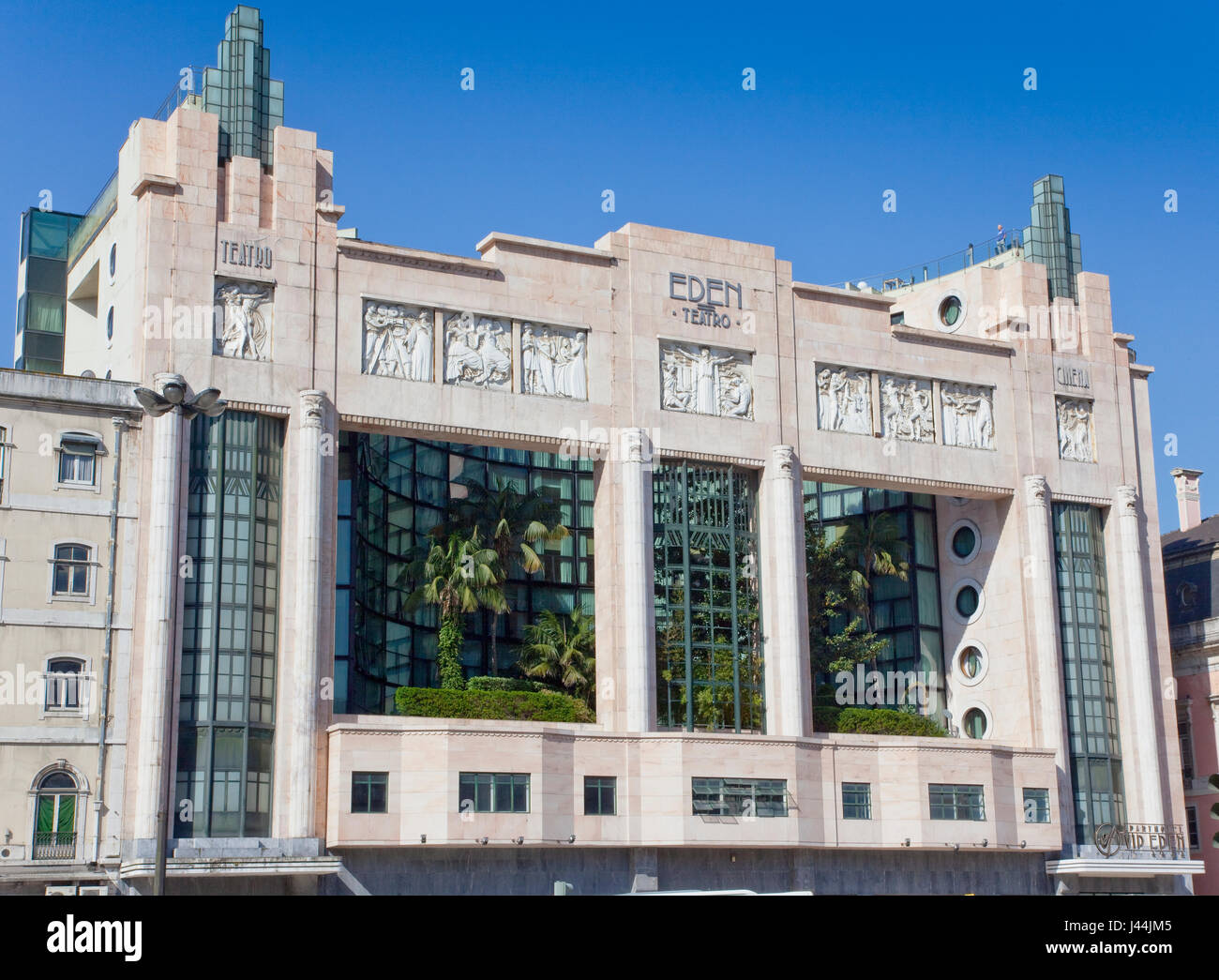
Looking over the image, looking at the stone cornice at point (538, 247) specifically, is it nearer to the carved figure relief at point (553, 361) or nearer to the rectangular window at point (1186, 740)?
the carved figure relief at point (553, 361)

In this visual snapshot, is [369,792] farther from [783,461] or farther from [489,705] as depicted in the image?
[783,461]

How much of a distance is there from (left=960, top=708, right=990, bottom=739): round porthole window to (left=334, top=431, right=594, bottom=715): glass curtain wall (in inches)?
680

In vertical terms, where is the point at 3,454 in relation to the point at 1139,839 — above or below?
above

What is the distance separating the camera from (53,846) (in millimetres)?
43562

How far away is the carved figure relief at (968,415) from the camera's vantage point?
200 ft

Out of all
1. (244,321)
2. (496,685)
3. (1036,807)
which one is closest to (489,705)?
(496,685)

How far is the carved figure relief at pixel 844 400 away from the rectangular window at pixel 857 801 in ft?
41.8

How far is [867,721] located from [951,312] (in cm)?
2044

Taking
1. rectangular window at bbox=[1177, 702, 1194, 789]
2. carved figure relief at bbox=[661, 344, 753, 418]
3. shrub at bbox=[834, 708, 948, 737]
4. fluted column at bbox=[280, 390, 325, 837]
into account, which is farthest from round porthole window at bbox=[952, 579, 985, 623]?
fluted column at bbox=[280, 390, 325, 837]

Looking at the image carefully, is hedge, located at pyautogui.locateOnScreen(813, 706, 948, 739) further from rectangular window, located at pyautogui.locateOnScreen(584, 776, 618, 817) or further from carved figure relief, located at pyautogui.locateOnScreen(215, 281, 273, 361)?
carved figure relief, located at pyautogui.locateOnScreen(215, 281, 273, 361)

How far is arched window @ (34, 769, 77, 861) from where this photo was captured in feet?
143

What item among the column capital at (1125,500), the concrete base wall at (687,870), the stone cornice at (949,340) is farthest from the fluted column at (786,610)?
the column capital at (1125,500)
